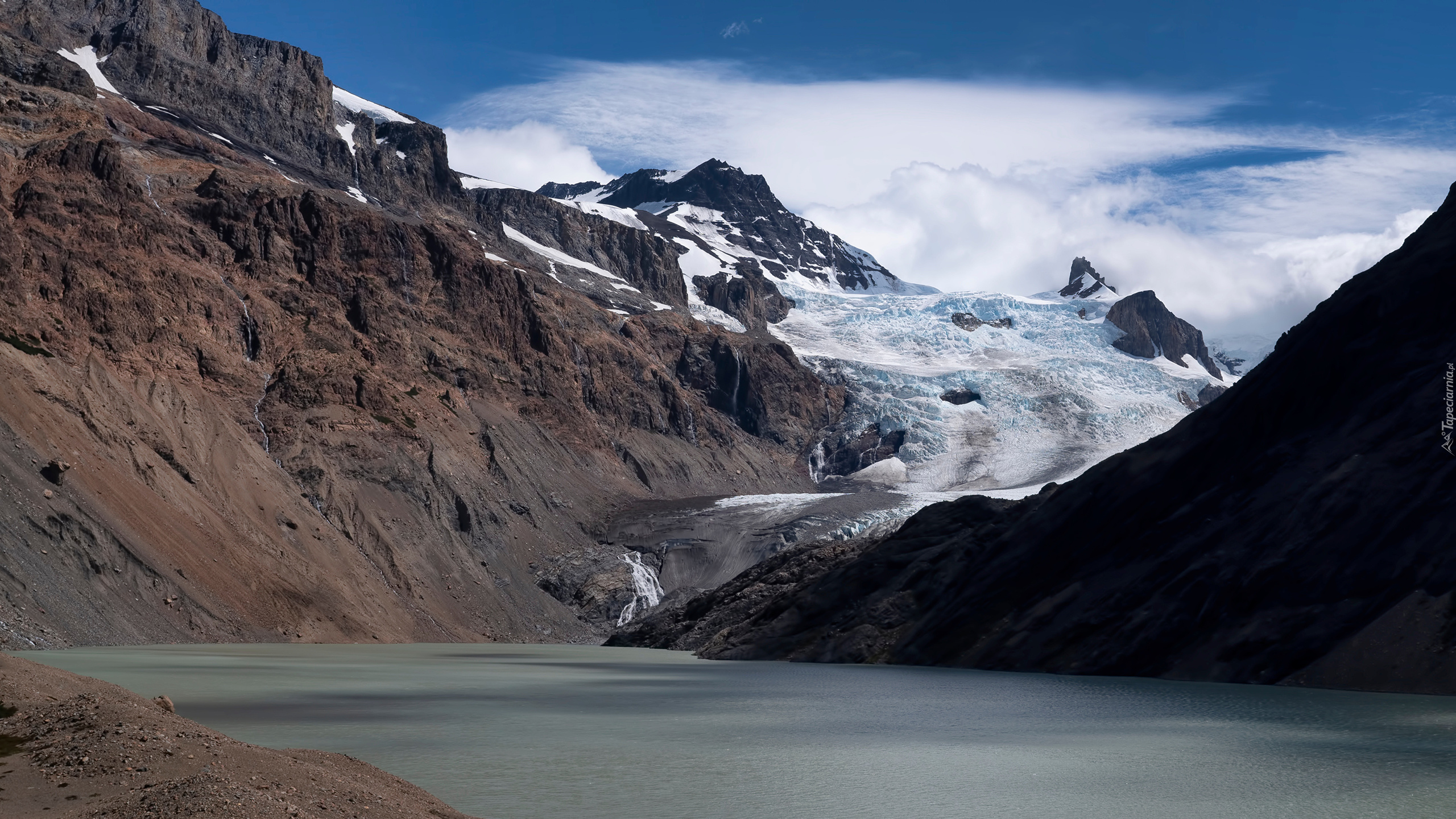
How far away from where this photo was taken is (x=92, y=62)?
183 m

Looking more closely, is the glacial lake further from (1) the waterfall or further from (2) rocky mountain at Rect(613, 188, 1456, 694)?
(1) the waterfall

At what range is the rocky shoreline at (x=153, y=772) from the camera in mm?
17312

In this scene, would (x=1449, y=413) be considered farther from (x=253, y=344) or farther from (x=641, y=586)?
(x=253, y=344)

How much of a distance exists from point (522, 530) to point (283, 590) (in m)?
49.8

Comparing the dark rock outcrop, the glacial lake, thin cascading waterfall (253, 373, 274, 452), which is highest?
the dark rock outcrop

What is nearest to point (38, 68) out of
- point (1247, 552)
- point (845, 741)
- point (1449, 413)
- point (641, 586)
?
point (641, 586)

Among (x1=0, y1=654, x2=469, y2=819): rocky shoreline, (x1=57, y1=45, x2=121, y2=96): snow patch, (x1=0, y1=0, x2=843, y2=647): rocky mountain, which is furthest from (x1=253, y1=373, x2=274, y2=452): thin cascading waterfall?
(x1=0, y1=654, x2=469, y2=819): rocky shoreline

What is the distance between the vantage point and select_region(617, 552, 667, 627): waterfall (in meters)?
144

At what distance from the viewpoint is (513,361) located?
579 ft

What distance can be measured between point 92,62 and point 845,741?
184749 mm

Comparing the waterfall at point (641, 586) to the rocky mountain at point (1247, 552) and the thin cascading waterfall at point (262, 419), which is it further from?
the rocky mountain at point (1247, 552)

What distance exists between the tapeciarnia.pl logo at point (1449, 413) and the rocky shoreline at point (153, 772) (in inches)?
2059

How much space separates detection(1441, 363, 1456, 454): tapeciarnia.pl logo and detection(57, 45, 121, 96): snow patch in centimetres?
16882

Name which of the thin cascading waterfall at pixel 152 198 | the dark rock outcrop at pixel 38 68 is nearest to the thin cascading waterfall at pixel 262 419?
the thin cascading waterfall at pixel 152 198
